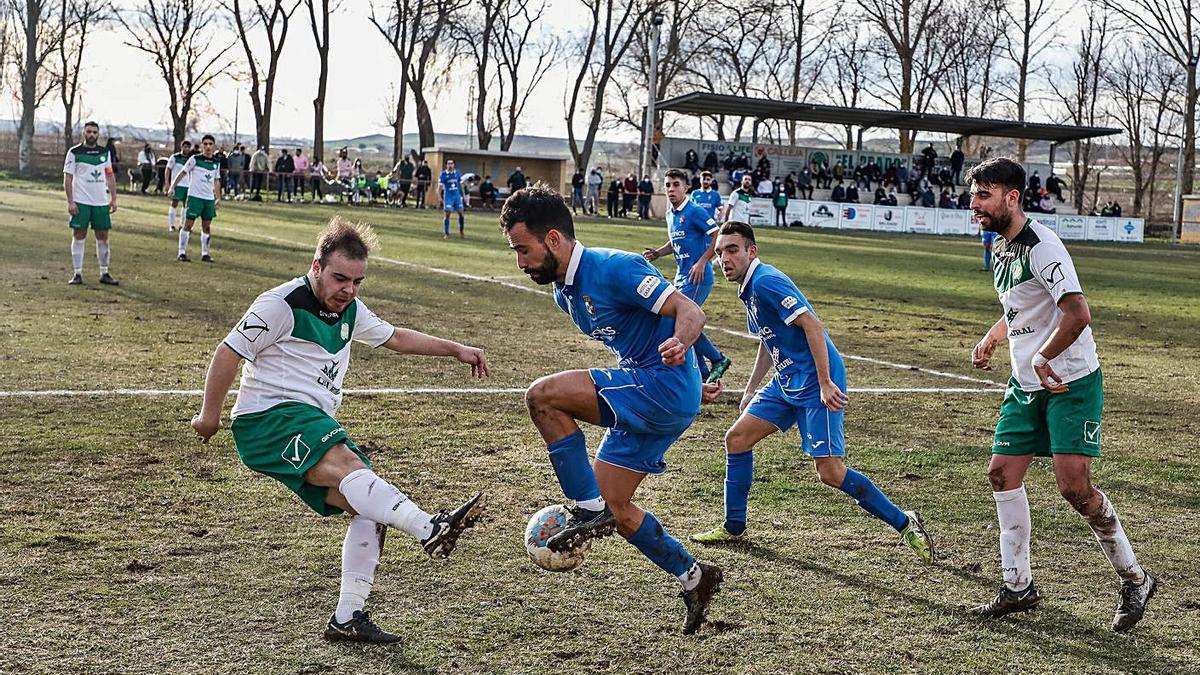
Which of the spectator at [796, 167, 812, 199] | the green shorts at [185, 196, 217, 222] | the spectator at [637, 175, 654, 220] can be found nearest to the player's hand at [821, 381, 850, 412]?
the green shorts at [185, 196, 217, 222]

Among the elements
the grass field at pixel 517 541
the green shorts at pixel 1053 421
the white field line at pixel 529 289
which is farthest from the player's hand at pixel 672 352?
the white field line at pixel 529 289

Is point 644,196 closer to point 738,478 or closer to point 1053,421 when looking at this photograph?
point 738,478

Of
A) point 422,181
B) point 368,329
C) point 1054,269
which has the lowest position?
point 368,329

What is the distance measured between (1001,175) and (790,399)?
1550 mm

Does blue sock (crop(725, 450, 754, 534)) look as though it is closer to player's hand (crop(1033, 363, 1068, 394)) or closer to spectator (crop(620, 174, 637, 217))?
player's hand (crop(1033, 363, 1068, 394))

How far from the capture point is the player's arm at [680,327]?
14.8 feet

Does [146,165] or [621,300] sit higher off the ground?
[146,165]

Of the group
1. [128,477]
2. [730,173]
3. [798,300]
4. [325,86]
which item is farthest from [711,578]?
[325,86]

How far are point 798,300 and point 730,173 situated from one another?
142ft

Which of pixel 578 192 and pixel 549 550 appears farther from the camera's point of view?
pixel 578 192

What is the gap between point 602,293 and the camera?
479cm

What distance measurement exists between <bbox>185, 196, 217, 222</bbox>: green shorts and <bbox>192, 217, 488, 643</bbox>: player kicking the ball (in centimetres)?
1617

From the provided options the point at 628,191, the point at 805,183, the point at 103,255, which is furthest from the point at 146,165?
the point at 103,255

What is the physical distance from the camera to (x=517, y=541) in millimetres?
6000
